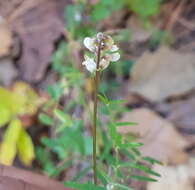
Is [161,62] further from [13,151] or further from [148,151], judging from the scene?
[13,151]

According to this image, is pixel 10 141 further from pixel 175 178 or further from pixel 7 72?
pixel 175 178

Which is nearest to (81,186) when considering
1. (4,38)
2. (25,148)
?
(25,148)

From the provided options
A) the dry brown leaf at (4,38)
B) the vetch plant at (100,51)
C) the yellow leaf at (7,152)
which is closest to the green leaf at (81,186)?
the vetch plant at (100,51)

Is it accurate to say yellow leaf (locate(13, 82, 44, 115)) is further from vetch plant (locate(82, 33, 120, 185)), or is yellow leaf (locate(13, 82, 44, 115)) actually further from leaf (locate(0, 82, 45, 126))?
vetch plant (locate(82, 33, 120, 185))

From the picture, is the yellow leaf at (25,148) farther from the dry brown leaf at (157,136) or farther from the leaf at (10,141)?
the dry brown leaf at (157,136)

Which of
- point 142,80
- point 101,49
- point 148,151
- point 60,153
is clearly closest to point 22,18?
point 142,80

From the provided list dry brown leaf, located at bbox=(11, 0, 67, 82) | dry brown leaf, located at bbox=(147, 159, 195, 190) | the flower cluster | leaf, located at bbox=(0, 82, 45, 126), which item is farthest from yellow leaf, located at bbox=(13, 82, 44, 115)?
the flower cluster
